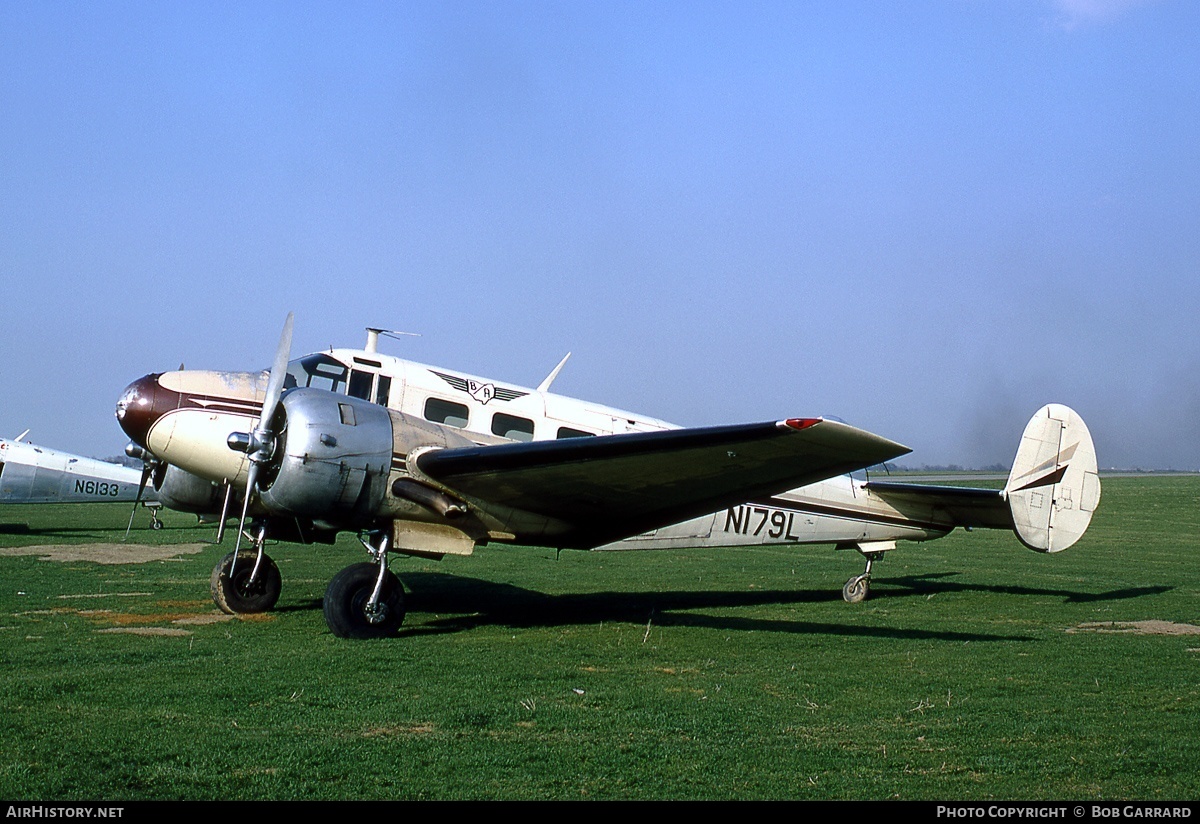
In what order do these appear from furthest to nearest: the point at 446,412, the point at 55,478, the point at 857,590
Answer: the point at 55,478 → the point at 857,590 → the point at 446,412

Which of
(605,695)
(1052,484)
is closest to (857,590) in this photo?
(1052,484)

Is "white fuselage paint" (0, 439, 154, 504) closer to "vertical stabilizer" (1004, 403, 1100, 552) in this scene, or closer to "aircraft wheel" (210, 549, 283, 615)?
"aircraft wheel" (210, 549, 283, 615)

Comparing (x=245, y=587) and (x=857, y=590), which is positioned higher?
(x=857, y=590)

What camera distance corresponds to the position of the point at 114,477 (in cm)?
3144

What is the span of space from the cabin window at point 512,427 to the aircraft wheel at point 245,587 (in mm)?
3012

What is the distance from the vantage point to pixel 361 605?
9.68 meters

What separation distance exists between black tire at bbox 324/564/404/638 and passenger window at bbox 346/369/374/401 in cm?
211

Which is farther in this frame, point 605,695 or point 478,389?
point 478,389

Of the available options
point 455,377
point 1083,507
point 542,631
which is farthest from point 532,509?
point 1083,507

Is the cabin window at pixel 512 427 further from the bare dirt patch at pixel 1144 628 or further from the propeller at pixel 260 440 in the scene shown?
the bare dirt patch at pixel 1144 628

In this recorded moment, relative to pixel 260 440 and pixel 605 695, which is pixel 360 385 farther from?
pixel 605 695

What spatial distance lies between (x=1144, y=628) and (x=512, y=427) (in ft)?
23.9

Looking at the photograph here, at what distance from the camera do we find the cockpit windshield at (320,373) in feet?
36.4
